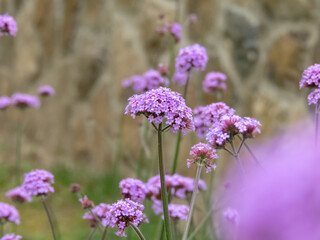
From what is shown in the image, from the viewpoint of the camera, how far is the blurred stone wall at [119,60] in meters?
2.48

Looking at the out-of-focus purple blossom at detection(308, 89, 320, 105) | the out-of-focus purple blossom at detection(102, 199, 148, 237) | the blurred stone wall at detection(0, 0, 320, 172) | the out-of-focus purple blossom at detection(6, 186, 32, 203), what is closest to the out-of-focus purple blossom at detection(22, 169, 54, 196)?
the out-of-focus purple blossom at detection(6, 186, 32, 203)

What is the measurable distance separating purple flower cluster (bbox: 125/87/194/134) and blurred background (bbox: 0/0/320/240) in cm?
105

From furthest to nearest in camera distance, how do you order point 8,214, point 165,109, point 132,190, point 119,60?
point 119,60, point 8,214, point 132,190, point 165,109

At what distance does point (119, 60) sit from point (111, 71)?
0.38ft

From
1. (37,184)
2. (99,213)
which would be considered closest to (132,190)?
(99,213)

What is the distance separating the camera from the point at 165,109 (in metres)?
0.72

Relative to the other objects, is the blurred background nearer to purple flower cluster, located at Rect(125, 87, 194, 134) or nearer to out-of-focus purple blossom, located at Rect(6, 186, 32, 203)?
out-of-focus purple blossom, located at Rect(6, 186, 32, 203)

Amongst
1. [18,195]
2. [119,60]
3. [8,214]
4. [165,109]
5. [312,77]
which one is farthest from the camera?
[119,60]

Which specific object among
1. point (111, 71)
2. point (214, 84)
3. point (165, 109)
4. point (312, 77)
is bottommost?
point (165, 109)

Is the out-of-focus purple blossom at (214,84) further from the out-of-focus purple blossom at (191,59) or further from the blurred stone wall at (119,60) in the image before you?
the blurred stone wall at (119,60)

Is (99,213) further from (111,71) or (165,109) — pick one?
(111,71)

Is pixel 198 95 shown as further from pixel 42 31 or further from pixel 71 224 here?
pixel 42 31

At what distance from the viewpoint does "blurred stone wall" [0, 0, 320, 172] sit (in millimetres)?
2484

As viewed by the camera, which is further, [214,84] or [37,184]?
[214,84]
